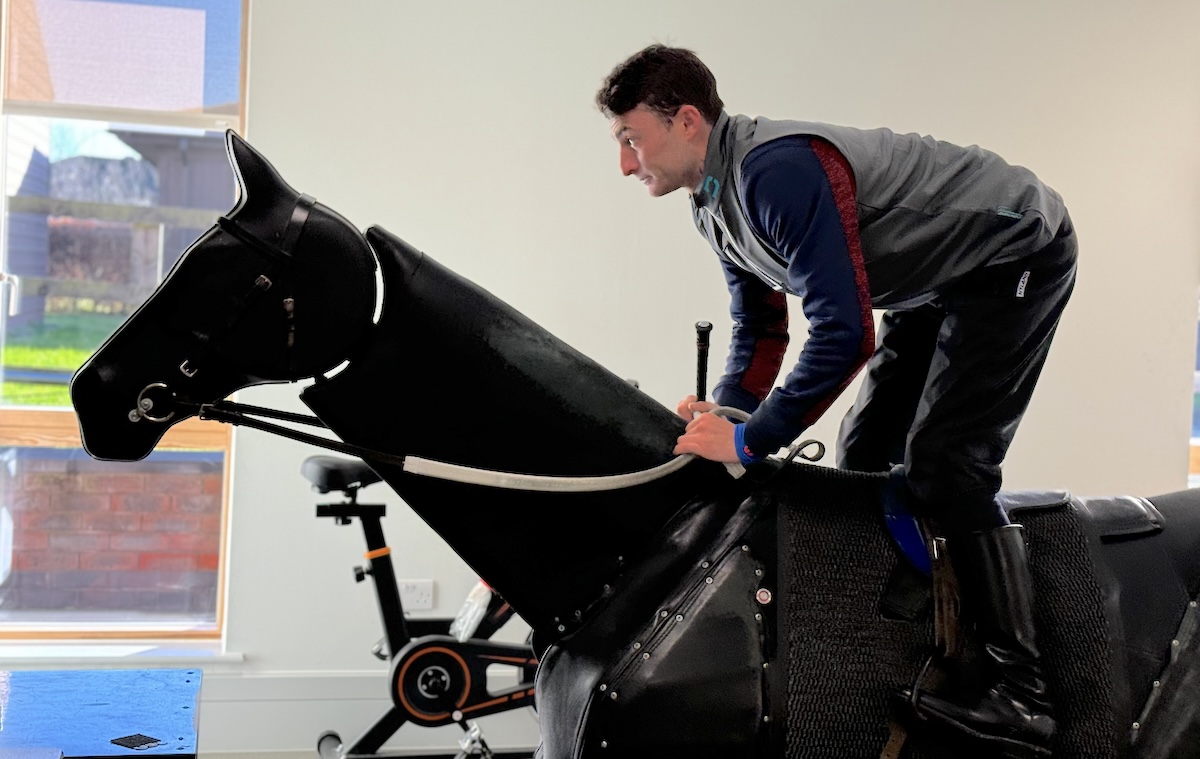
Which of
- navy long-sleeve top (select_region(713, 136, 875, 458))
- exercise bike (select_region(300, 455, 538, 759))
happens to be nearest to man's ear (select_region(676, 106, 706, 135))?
navy long-sleeve top (select_region(713, 136, 875, 458))

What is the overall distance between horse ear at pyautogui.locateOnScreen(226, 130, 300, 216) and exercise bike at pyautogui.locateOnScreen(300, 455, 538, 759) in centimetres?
148

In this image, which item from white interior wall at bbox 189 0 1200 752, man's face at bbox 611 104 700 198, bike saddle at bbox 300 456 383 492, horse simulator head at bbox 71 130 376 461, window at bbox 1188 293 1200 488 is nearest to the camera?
horse simulator head at bbox 71 130 376 461

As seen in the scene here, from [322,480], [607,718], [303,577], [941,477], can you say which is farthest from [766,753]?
[303,577]

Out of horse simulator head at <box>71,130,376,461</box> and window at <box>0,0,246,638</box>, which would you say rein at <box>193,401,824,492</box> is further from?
window at <box>0,0,246,638</box>

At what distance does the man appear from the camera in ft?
4.13

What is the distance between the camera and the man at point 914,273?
1260 mm

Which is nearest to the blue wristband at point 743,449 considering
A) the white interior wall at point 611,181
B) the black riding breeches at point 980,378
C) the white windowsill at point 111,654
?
the black riding breeches at point 980,378

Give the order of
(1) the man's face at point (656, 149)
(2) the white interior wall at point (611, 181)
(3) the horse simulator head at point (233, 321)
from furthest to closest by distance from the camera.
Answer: (2) the white interior wall at point (611, 181)
(1) the man's face at point (656, 149)
(3) the horse simulator head at point (233, 321)

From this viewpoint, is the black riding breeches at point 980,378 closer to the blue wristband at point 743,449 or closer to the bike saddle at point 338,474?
the blue wristband at point 743,449

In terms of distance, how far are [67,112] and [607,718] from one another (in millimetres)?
2902

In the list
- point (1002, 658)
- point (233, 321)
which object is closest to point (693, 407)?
point (1002, 658)

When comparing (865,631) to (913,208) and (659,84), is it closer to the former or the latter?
(913,208)

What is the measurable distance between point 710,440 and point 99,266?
2704 mm

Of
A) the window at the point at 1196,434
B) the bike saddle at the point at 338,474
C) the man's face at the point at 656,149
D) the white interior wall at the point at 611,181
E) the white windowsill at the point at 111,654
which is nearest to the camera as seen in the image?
the man's face at the point at 656,149
